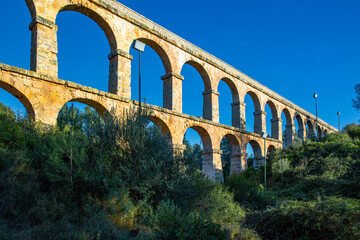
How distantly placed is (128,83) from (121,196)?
679 cm

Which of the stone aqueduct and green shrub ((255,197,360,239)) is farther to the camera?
the stone aqueduct

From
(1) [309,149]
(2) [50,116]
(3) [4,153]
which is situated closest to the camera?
(3) [4,153]

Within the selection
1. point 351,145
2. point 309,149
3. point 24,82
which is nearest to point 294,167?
point 309,149

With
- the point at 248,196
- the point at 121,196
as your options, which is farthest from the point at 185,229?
the point at 248,196

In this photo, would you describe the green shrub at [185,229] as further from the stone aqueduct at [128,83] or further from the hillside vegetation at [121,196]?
the stone aqueduct at [128,83]

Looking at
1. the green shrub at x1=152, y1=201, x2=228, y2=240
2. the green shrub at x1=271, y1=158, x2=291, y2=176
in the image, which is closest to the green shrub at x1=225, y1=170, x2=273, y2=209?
the green shrub at x1=271, y1=158, x2=291, y2=176

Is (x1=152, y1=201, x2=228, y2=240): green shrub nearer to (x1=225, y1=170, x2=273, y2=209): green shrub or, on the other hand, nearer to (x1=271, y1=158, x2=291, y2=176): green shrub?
(x1=225, y1=170, x2=273, y2=209): green shrub

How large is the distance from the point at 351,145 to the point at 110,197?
13.6 metres

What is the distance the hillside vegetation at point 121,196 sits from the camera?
16.7 feet

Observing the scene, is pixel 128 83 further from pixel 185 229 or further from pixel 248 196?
pixel 185 229

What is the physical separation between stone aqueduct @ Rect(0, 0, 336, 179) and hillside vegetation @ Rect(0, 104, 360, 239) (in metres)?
1.20

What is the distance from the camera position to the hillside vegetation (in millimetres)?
5089

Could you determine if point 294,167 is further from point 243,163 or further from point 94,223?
point 94,223

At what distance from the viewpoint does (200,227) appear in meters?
4.84
